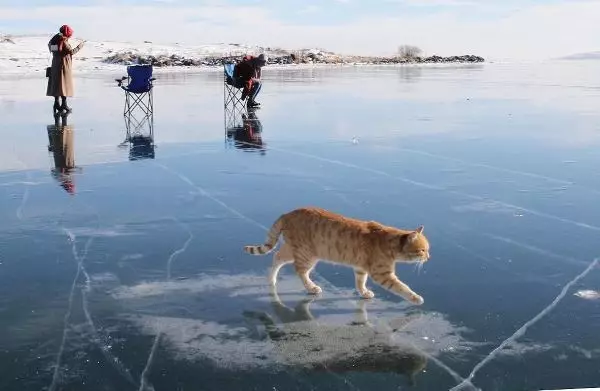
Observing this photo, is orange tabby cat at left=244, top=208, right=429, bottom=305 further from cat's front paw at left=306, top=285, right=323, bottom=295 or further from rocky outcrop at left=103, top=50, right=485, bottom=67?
rocky outcrop at left=103, top=50, right=485, bottom=67

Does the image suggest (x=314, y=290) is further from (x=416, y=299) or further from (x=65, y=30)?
(x=65, y=30)

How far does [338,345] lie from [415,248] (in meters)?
0.74

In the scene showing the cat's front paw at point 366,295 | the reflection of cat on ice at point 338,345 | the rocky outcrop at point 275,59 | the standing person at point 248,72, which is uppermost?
the rocky outcrop at point 275,59

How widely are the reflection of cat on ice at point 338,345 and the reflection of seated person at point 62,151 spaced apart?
3946 mm

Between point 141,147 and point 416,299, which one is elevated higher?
point 141,147

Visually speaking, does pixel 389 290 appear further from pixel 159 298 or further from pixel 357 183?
pixel 357 183

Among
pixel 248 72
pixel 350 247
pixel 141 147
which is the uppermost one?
pixel 248 72

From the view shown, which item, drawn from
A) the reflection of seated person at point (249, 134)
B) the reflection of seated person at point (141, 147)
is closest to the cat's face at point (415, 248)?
the reflection of seated person at point (141, 147)

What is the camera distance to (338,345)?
3.43m

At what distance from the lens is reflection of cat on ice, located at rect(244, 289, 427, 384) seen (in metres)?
3.21

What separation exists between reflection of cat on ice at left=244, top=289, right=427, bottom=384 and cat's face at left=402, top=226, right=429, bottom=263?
32 centimetres

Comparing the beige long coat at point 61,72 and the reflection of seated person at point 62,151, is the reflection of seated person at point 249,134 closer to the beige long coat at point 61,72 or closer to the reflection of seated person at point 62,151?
the reflection of seated person at point 62,151

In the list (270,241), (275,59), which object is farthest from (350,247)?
(275,59)

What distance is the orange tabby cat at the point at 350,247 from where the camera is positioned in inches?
154
